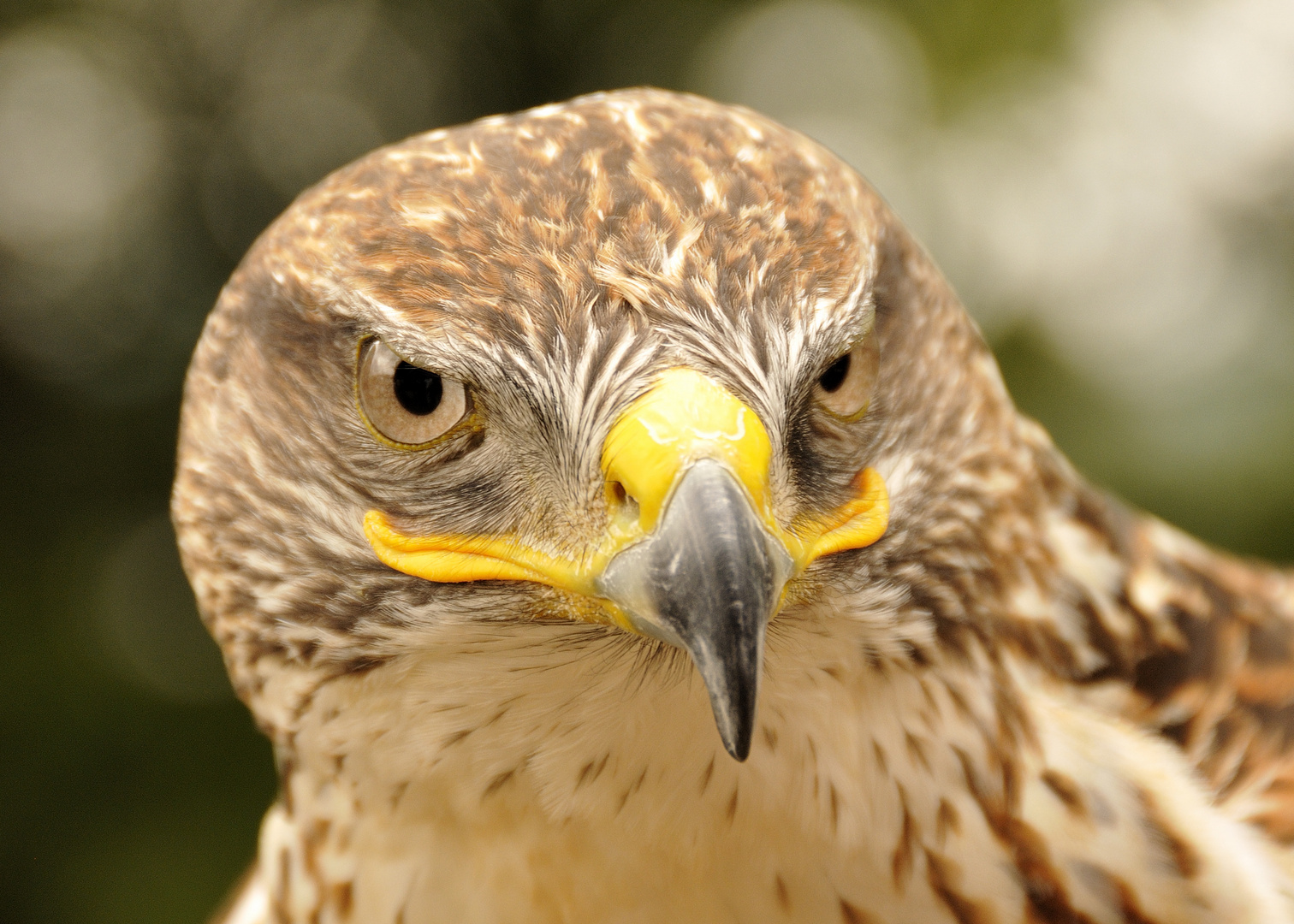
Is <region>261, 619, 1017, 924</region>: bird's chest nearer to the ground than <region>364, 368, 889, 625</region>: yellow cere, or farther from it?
nearer to the ground

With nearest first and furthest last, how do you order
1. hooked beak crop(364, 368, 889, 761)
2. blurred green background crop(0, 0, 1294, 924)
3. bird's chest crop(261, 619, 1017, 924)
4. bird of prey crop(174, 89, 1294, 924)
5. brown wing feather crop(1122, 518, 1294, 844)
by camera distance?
1. hooked beak crop(364, 368, 889, 761)
2. bird of prey crop(174, 89, 1294, 924)
3. bird's chest crop(261, 619, 1017, 924)
4. brown wing feather crop(1122, 518, 1294, 844)
5. blurred green background crop(0, 0, 1294, 924)

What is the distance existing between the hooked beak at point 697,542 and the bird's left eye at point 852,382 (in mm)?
168

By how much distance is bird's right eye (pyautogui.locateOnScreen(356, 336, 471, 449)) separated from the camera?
49.4 inches

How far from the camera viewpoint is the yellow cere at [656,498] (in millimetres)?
1094

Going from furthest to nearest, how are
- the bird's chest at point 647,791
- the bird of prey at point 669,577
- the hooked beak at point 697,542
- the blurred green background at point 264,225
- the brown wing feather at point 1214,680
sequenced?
the blurred green background at point 264,225 < the brown wing feather at point 1214,680 < the bird's chest at point 647,791 < the bird of prey at point 669,577 < the hooked beak at point 697,542

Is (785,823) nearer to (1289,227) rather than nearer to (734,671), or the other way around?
(734,671)

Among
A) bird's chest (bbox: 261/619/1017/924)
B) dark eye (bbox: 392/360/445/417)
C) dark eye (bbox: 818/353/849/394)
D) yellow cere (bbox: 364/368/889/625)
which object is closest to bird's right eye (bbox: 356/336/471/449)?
dark eye (bbox: 392/360/445/417)

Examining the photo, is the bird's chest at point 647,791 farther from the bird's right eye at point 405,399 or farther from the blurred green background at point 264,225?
the blurred green background at point 264,225

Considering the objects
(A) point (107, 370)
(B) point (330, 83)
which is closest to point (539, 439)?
(A) point (107, 370)

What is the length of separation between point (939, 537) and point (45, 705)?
9.70 ft

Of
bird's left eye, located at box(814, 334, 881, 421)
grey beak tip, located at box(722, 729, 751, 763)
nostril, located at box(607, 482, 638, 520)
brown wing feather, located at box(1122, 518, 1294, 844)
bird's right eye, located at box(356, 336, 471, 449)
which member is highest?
bird's left eye, located at box(814, 334, 881, 421)

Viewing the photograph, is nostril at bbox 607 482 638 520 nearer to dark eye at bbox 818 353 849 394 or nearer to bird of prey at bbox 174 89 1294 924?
bird of prey at bbox 174 89 1294 924

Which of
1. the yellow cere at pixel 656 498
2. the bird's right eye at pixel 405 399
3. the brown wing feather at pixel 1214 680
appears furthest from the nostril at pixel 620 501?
the brown wing feather at pixel 1214 680

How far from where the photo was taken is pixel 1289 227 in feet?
12.7
